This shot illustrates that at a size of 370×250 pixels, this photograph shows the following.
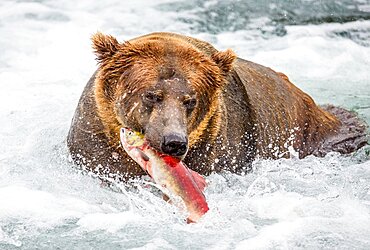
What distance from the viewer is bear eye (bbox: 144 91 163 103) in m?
5.69

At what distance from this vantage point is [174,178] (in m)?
5.37

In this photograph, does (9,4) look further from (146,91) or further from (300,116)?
(146,91)

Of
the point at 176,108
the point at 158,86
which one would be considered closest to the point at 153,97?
the point at 158,86

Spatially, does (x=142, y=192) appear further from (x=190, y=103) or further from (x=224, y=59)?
(x=224, y=59)

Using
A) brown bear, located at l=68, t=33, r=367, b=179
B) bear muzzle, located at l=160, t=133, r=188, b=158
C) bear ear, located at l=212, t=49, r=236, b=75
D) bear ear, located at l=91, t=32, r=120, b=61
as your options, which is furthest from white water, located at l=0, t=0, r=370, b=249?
bear ear, located at l=91, t=32, r=120, b=61

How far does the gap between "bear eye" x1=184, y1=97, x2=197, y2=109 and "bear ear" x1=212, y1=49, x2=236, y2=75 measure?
0.52m

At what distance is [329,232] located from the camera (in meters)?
5.47

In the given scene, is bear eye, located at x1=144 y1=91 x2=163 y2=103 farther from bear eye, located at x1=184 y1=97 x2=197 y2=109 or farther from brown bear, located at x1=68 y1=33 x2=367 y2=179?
bear eye, located at x1=184 y1=97 x2=197 y2=109

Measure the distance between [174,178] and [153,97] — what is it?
641mm

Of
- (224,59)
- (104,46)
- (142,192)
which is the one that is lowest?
(142,192)

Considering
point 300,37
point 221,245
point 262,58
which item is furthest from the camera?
point 300,37

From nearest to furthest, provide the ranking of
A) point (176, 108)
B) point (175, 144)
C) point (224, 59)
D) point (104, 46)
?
1. point (175, 144)
2. point (176, 108)
3. point (104, 46)
4. point (224, 59)

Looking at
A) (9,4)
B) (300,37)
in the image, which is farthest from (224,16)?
(9,4)

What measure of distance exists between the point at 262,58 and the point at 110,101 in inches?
227
